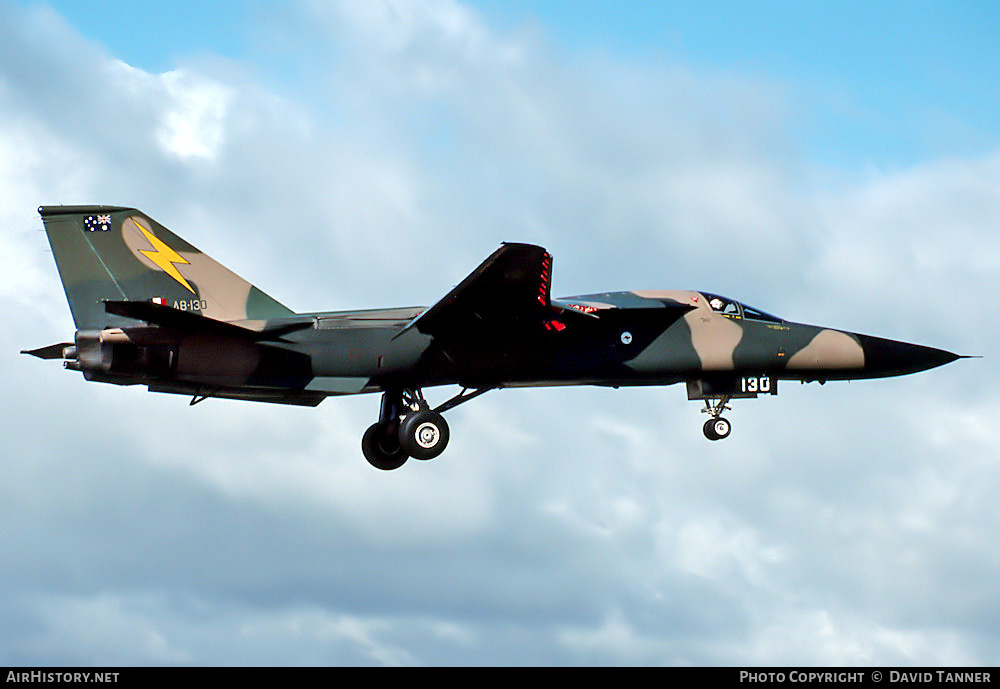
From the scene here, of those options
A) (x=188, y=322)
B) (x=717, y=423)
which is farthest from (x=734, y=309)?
(x=188, y=322)

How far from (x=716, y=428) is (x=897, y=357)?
13.8 ft

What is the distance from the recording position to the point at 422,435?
75.6ft

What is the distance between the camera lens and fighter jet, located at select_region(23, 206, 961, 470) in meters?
21.9

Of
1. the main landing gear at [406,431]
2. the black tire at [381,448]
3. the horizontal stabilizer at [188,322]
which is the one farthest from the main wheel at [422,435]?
the horizontal stabilizer at [188,322]

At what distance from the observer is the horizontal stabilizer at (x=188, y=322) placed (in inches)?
Answer: 800

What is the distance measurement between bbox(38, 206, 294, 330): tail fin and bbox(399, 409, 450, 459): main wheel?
3.26m

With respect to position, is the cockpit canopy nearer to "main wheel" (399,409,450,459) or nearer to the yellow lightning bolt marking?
"main wheel" (399,409,450,459)

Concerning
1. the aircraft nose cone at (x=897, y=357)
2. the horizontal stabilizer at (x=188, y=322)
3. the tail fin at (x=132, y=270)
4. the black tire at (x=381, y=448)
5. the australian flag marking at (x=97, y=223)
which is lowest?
the black tire at (x=381, y=448)

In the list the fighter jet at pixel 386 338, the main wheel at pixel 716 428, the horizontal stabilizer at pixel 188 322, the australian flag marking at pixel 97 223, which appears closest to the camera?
the horizontal stabilizer at pixel 188 322

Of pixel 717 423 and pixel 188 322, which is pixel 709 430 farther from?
pixel 188 322

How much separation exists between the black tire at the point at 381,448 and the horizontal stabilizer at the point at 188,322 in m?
3.13

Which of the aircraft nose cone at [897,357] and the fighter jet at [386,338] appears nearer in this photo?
the fighter jet at [386,338]

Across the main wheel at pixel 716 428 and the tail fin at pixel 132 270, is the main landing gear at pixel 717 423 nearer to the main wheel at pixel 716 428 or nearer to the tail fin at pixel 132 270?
the main wheel at pixel 716 428

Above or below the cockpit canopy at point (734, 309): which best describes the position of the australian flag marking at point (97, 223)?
above
